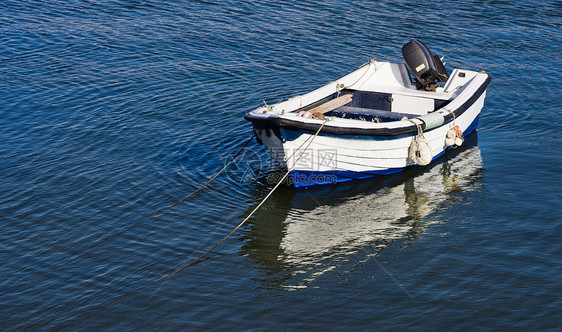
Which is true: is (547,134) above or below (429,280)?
above

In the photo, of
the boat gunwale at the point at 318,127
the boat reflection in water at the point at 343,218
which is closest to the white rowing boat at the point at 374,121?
the boat gunwale at the point at 318,127

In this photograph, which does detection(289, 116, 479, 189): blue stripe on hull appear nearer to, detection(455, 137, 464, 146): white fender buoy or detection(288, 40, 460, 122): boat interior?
detection(455, 137, 464, 146): white fender buoy

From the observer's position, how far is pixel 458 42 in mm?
20938

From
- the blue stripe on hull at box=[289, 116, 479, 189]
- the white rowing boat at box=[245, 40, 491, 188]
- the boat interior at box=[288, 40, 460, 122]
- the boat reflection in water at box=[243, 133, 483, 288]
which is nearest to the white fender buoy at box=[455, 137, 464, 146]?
the white rowing boat at box=[245, 40, 491, 188]

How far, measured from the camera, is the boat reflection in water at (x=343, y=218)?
1020cm

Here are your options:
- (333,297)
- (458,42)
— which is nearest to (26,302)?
(333,297)

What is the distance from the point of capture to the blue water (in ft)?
29.4

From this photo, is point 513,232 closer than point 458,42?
Yes

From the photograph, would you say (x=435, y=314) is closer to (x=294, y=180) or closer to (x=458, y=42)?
(x=294, y=180)

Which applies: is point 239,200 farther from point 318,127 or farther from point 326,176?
point 318,127

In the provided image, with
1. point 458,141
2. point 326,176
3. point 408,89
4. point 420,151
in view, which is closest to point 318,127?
point 326,176

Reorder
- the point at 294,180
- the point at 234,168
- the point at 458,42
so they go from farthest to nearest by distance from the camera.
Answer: the point at 458,42, the point at 234,168, the point at 294,180

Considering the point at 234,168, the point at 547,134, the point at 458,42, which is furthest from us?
the point at 458,42

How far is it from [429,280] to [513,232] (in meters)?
2.23
